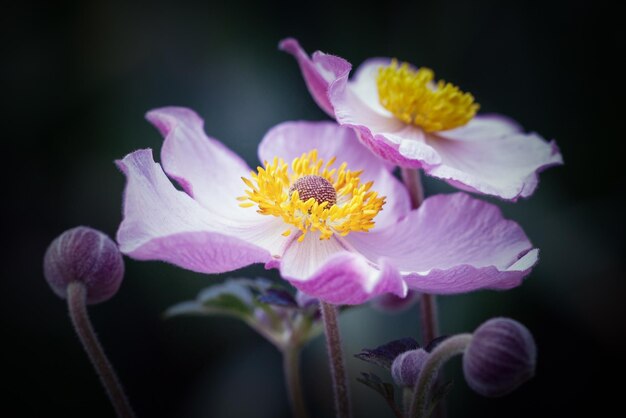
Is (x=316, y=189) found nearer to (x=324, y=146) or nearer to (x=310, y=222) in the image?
(x=310, y=222)

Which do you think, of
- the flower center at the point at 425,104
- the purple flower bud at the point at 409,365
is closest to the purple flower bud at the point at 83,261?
the purple flower bud at the point at 409,365

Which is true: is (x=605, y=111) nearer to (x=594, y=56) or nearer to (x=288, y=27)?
(x=594, y=56)

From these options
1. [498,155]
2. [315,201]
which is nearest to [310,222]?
[315,201]

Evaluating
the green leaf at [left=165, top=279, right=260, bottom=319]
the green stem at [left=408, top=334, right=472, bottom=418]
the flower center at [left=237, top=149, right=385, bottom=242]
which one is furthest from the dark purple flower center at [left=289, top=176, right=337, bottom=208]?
the green stem at [left=408, top=334, right=472, bottom=418]

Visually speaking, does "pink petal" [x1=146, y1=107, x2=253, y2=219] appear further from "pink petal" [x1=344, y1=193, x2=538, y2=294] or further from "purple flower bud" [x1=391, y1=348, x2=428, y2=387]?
"purple flower bud" [x1=391, y1=348, x2=428, y2=387]

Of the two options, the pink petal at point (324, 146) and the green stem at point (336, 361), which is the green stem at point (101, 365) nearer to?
the green stem at point (336, 361)

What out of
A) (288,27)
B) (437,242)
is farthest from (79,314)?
(288,27)
